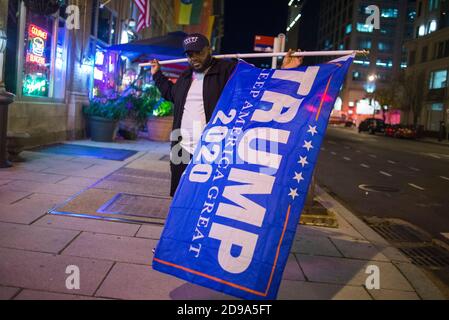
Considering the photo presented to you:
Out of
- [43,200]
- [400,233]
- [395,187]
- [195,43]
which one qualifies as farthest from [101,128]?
[195,43]

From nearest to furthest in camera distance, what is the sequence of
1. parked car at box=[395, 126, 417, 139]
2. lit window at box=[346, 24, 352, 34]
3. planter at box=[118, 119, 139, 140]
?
planter at box=[118, 119, 139, 140]
parked car at box=[395, 126, 417, 139]
lit window at box=[346, 24, 352, 34]

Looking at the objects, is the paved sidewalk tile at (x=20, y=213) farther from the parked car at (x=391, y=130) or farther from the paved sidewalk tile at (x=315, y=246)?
the parked car at (x=391, y=130)

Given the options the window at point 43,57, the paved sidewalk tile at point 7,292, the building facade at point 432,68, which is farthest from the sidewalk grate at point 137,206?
the building facade at point 432,68

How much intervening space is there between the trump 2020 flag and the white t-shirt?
512mm

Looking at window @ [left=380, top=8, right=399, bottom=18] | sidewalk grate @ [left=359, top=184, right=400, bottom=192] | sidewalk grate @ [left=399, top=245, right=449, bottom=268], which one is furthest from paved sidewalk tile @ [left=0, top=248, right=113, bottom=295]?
window @ [left=380, top=8, right=399, bottom=18]

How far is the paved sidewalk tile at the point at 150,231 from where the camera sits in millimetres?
4738

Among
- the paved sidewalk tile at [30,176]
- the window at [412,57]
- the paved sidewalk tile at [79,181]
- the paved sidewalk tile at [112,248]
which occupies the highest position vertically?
the window at [412,57]

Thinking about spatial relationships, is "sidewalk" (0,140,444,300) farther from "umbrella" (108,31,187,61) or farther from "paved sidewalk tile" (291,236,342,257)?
"umbrella" (108,31,187,61)

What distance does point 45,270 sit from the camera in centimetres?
357

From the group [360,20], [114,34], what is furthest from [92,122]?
[360,20]

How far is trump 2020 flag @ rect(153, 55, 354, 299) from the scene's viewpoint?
292 cm

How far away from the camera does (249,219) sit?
3014 mm

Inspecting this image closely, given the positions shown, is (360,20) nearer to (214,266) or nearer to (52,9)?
(52,9)

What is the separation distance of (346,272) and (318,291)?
638mm
